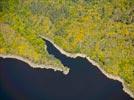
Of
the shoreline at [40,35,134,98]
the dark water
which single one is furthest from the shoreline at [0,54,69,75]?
the shoreline at [40,35,134,98]

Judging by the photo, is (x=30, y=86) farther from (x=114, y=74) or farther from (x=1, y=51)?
(x=114, y=74)

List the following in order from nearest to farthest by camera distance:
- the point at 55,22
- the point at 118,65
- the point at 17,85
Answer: the point at 118,65 → the point at 55,22 → the point at 17,85


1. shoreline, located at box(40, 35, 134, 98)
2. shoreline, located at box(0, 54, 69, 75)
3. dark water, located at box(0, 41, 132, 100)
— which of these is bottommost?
dark water, located at box(0, 41, 132, 100)

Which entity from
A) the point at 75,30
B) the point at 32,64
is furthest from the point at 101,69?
the point at 32,64

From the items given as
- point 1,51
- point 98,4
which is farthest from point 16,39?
point 98,4

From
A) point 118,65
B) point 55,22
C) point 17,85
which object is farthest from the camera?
point 17,85

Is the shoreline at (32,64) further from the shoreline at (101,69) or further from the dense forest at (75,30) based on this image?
the shoreline at (101,69)

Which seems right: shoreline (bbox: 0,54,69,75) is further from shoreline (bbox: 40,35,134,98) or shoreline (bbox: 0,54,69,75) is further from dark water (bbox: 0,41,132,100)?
shoreline (bbox: 40,35,134,98)
